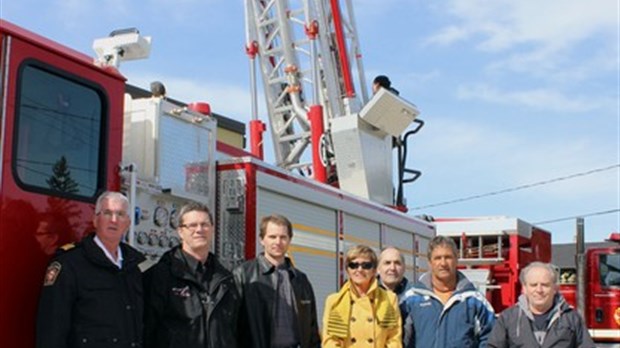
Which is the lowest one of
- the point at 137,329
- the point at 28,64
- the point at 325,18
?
the point at 137,329

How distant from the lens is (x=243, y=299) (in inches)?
188

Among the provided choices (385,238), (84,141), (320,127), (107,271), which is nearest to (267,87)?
(320,127)

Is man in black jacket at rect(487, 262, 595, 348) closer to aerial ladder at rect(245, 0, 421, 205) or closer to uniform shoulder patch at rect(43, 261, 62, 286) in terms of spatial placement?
uniform shoulder patch at rect(43, 261, 62, 286)

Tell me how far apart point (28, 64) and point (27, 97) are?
6.7 inches

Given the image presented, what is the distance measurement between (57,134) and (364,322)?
1910 millimetres

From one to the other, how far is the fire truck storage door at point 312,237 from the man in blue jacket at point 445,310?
1.92 m

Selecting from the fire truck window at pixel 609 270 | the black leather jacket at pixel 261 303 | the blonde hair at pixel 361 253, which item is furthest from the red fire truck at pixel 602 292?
the black leather jacket at pixel 261 303

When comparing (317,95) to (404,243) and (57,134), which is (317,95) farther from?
(57,134)

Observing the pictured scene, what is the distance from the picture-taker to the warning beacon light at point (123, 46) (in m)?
5.84

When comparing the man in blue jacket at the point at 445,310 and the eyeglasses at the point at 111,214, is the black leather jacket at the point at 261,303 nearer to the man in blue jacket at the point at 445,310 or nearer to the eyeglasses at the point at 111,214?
the man in blue jacket at the point at 445,310

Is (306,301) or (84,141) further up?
(84,141)

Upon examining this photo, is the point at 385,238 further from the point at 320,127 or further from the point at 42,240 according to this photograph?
the point at 42,240

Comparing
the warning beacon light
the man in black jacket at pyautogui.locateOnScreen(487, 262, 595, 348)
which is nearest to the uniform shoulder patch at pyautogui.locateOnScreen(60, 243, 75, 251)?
the warning beacon light

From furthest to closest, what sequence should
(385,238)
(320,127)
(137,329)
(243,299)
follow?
1. (320,127)
2. (385,238)
3. (243,299)
4. (137,329)
